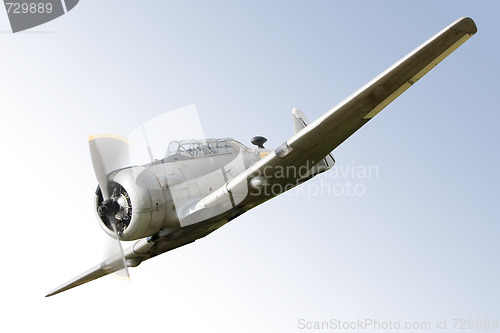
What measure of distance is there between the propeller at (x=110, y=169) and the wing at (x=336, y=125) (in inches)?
69.6

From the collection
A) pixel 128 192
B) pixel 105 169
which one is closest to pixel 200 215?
pixel 128 192

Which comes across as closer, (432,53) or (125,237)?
(432,53)

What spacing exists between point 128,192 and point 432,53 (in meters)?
6.40

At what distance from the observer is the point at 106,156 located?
395 inches

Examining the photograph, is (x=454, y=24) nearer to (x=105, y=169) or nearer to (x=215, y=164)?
(x=215, y=164)

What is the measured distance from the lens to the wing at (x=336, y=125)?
7.65 metres

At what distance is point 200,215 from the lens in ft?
33.4

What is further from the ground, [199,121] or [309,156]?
[199,121]

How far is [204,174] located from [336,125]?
11.3 ft

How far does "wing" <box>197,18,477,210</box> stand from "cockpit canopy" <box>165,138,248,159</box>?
128 centimetres

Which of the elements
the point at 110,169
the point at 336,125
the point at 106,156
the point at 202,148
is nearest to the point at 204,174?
the point at 202,148

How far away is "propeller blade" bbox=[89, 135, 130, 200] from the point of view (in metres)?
9.91

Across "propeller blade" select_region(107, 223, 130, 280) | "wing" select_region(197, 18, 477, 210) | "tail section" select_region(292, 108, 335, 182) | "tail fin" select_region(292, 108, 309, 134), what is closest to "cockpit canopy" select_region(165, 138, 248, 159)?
"wing" select_region(197, 18, 477, 210)

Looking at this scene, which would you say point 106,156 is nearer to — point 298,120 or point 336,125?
point 336,125
